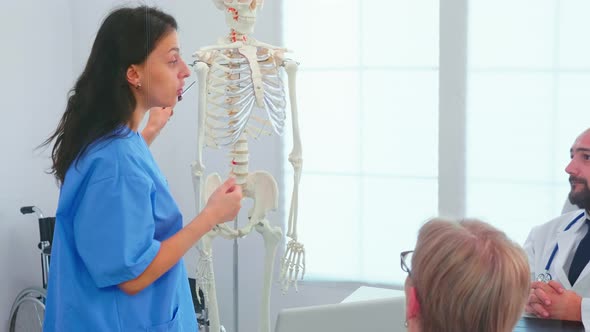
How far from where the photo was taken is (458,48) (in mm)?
2195

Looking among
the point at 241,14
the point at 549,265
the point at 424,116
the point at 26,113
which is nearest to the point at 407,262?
the point at 549,265

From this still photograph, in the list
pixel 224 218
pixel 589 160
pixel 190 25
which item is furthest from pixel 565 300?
pixel 190 25

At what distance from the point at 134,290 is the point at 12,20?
1841 mm

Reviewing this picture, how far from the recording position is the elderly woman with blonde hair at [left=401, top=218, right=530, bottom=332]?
0.96 metres

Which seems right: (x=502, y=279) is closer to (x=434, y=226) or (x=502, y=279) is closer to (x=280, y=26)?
(x=434, y=226)

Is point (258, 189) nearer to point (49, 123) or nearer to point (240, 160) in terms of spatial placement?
point (240, 160)

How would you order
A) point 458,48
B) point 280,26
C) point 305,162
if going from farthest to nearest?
point 305,162 < point 280,26 < point 458,48

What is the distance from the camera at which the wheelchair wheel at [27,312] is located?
2941 mm

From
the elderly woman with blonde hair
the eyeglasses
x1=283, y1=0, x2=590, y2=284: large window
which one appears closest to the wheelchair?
x1=283, y1=0, x2=590, y2=284: large window

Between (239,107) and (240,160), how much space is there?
0.14 meters

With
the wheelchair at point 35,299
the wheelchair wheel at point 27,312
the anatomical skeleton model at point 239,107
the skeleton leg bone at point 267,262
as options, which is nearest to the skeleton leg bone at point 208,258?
the anatomical skeleton model at point 239,107

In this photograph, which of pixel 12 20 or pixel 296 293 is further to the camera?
pixel 12 20

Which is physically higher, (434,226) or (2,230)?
(434,226)

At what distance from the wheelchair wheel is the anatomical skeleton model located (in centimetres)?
113
